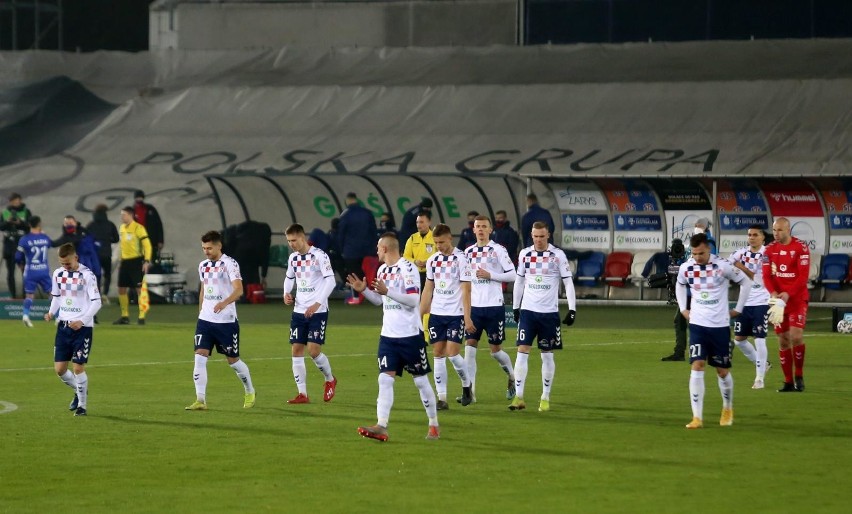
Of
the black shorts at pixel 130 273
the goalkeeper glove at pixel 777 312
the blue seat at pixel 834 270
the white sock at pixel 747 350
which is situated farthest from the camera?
the blue seat at pixel 834 270

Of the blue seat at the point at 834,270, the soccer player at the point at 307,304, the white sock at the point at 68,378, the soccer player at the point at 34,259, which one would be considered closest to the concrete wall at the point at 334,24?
the blue seat at the point at 834,270

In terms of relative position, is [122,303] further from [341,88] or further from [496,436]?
[496,436]

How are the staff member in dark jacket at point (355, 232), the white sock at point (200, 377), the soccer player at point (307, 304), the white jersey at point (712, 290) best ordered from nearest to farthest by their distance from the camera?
the white jersey at point (712, 290) → the white sock at point (200, 377) → the soccer player at point (307, 304) → the staff member in dark jacket at point (355, 232)

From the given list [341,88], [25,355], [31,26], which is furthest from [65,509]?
[31,26]

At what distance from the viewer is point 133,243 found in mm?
30000

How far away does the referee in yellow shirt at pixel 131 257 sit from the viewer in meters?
30.0

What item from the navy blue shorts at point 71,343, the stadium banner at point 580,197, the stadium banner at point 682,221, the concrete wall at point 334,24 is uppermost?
the concrete wall at point 334,24

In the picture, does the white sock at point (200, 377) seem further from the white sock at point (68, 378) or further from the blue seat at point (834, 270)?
the blue seat at point (834, 270)

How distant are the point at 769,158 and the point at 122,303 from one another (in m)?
14.8

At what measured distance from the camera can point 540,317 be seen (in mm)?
16938

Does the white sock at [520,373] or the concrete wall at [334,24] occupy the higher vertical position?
the concrete wall at [334,24]

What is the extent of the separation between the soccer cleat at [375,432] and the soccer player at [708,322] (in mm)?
3263

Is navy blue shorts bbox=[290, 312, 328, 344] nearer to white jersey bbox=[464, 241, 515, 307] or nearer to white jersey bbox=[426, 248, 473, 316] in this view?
white jersey bbox=[426, 248, 473, 316]

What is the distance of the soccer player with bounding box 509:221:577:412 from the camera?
54.9 feet
